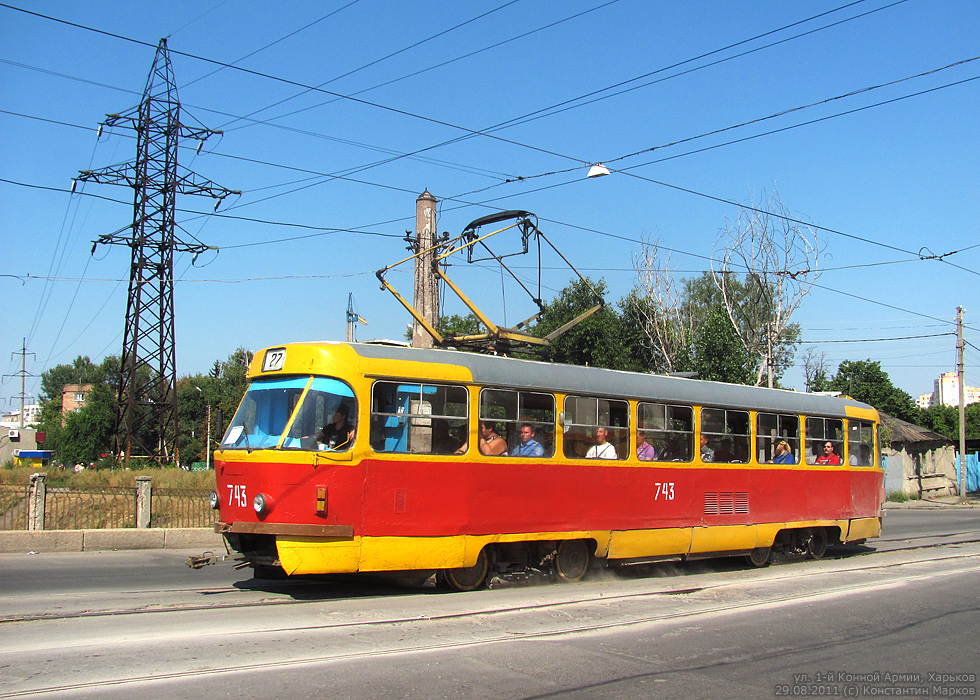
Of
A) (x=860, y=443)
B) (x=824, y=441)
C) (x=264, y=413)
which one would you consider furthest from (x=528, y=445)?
(x=860, y=443)

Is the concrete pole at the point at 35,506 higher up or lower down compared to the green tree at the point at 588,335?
lower down

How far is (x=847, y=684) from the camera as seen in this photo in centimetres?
638

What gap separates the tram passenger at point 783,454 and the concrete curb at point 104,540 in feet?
30.7

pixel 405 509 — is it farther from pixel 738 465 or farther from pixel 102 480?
pixel 102 480

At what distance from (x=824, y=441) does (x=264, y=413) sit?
1026 cm

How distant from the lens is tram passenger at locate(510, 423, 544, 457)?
419 inches

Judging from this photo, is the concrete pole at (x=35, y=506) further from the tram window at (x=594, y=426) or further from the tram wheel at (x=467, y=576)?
the tram window at (x=594, y=426)

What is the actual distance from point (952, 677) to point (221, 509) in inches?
282

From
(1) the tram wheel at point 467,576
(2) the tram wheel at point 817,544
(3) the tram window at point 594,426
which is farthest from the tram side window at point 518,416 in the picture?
(2) the tram wheel at point 817,544

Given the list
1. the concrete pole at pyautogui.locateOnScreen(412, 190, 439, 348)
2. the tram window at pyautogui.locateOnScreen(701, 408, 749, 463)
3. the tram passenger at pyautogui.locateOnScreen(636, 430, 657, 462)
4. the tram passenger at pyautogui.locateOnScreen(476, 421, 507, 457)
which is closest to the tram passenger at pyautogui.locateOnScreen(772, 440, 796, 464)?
the tram window at pyautogui.locateOnScreen(701, 408, 749, 463)

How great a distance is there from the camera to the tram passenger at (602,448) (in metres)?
11.5

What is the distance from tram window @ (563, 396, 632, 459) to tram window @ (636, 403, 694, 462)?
0.32 metres

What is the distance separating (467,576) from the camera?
10.3 m

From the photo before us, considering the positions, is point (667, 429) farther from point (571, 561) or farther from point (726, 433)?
point (571, 561)
